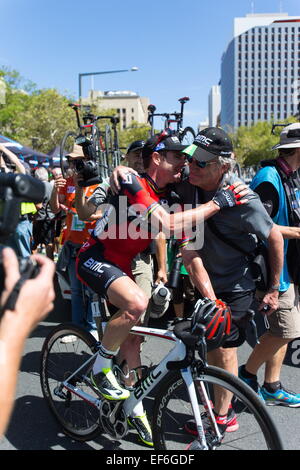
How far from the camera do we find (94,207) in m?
4.06

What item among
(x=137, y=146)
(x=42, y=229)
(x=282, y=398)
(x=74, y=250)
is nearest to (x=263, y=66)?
(x=42, y=229)

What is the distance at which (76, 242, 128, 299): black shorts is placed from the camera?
2623 mm

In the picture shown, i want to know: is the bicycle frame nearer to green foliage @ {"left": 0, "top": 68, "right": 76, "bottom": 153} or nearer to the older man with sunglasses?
the older man with sunglasses

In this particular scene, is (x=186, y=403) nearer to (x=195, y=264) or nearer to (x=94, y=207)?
(x=195, y=264)

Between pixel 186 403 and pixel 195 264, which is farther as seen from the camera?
pixel 195 264

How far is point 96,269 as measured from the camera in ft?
8.80

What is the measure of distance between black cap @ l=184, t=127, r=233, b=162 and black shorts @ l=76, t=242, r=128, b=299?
2.88ft

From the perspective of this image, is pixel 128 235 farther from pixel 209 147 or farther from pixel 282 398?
pixel 282 398

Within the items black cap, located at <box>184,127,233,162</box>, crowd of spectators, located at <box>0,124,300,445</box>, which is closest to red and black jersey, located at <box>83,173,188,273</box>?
crowd of spectators, located at <box>0,124,300,445</box>

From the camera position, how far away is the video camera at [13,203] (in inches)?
47.1

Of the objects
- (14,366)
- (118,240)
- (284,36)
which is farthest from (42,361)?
(284,36)

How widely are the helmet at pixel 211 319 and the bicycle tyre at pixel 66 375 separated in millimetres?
932
